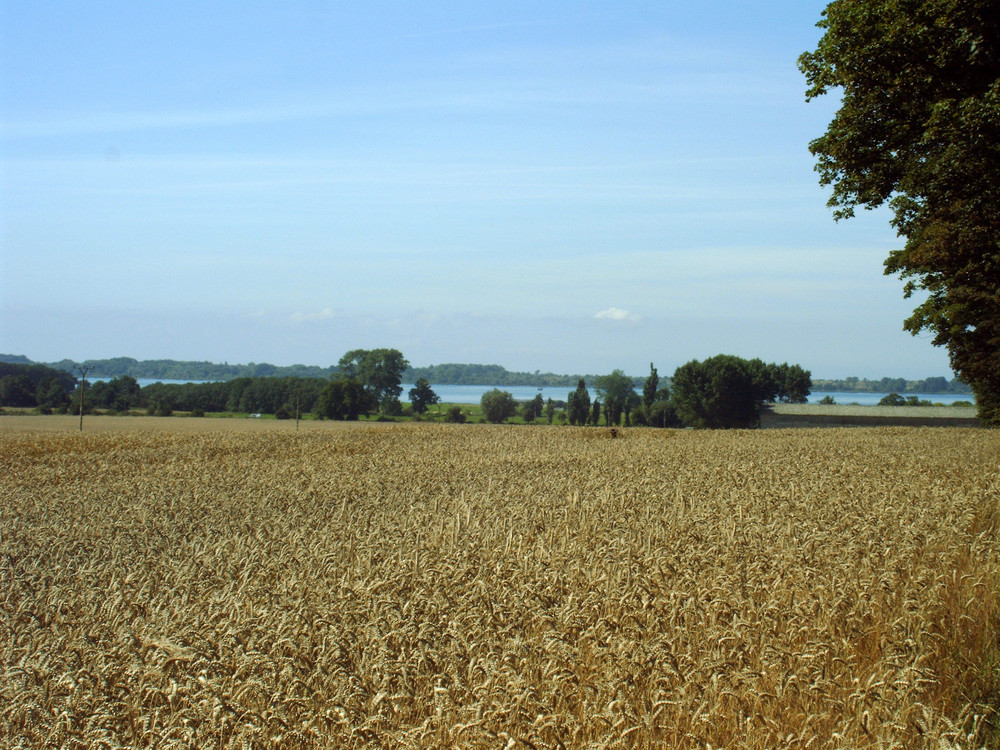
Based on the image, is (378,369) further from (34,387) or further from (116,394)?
(34,387)

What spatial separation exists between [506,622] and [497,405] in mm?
110482

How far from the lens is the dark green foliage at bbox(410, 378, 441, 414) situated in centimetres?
11284

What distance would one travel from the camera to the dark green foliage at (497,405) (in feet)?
376

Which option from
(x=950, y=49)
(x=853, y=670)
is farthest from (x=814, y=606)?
(x=950, y=49)

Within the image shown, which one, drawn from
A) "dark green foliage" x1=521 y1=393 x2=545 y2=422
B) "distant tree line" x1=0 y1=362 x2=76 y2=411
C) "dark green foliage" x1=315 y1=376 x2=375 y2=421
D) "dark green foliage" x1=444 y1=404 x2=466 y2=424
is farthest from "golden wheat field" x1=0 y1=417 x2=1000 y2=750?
"dark green foliage" x1=521 y1=393 x2=545 y2=422

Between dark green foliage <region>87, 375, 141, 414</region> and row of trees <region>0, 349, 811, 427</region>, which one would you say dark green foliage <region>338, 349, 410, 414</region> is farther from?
dark green foliage <region>87, 375, 141, 414</region>

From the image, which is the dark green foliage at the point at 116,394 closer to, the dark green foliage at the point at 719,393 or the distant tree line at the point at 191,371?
the distant tree line at the point at 191,371

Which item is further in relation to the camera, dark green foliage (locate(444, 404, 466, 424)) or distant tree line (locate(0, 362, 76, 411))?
dark green foliage (locate(444, 404, 466, 424))

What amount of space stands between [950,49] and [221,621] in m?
17.1

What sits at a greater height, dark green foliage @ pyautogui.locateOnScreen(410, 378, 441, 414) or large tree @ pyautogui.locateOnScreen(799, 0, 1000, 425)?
large tree @ pyautogui.locateOnScreen(799, 0, 1000, 425)

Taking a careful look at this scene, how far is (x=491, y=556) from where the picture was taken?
22.9 ft

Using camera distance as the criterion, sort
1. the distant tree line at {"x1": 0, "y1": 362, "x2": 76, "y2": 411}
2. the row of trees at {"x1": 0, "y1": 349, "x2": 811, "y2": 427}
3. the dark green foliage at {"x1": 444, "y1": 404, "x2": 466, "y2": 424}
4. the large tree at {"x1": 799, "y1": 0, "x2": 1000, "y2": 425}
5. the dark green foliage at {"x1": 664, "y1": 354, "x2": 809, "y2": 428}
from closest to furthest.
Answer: the large tree at {"x1": 799, "y1": 0, "x2": 1000, "y2": 425} < the distant tree line at {"x1": 0, "y1": 362, "x2": 76, "y2": 411} < the row of trees at {"x1": 0, "y1": 349, "x2": 811, "y2": 427} < the dark green foliage at {"x1": 664, "y1": 354, "x2": 809, "y2": 428} < the dark green foliage at {"x1": 444, "y1": 404, "x2": 466, "y2": 424}

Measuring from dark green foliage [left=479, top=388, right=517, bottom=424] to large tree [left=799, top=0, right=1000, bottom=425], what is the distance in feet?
305

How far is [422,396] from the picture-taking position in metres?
114
